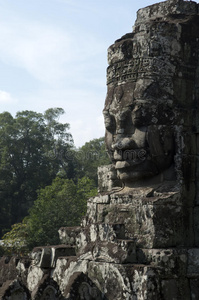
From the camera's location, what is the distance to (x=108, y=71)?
6.75m

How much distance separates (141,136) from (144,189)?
27.3 inches

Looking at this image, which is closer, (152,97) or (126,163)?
(152,97)

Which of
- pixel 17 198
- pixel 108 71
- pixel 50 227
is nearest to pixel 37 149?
pixel 17 198

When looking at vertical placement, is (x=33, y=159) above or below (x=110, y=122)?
above

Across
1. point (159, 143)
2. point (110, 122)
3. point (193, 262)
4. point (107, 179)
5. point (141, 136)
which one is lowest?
point (193, 262)

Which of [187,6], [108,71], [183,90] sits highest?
[187,6]

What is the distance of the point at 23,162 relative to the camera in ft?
121

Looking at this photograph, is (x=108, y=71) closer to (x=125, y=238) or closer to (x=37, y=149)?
(x=125, y=238)

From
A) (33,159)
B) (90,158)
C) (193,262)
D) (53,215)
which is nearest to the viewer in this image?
(193,262)

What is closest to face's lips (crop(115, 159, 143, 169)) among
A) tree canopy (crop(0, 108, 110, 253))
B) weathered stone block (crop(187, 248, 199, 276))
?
weathered stone block (crop(187, 248, 199, 276))

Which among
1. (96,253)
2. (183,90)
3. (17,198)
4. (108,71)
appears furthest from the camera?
(17,198)

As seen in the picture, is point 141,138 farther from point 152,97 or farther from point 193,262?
point 193,262

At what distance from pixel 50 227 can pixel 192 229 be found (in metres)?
16.4

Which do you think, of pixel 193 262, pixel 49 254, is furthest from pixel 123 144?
pixel 49 254
